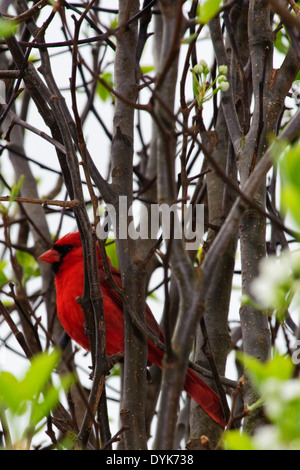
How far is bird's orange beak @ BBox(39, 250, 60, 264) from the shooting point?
8.63 ft

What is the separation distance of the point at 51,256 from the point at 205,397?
2.89 feet

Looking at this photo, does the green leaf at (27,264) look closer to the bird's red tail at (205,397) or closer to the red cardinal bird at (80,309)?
the red cardinal bird at (80,309)

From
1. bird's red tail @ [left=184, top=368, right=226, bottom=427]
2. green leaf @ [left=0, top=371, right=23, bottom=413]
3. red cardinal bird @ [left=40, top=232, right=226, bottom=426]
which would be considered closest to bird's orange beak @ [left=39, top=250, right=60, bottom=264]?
red cardinal bird @ [left=40, top=232, right=226, bottom=426]

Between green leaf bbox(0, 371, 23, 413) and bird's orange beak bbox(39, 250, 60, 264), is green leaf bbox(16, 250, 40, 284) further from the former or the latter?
green leaf bbox(0, 371, 23, 413)

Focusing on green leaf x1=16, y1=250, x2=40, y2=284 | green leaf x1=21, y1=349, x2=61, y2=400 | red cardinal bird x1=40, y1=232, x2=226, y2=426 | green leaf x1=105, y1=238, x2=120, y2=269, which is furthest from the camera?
green leaf x1=16, y1=250, x2=40, y2=284

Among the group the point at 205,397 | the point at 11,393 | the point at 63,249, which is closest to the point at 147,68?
the point at 63,249

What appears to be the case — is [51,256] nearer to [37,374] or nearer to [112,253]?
[112,253]

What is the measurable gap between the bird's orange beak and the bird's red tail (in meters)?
0.75

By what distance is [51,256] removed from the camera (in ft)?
8.69

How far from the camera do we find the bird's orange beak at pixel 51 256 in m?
2.63

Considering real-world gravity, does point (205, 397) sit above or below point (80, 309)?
below

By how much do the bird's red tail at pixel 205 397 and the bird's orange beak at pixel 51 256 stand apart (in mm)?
750

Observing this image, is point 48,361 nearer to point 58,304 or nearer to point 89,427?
point 89,427

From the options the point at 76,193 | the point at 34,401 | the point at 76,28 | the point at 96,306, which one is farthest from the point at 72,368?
the point at 34,401
